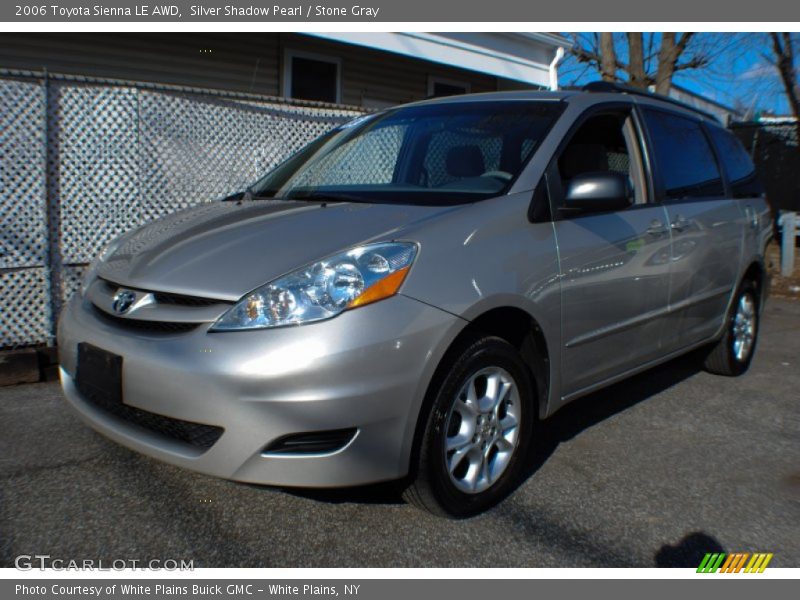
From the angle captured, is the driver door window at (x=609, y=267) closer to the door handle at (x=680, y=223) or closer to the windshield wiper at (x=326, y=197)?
the door handle at (x=680, y=223)

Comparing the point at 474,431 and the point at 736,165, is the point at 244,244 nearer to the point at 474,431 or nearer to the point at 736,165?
the point at 474,431

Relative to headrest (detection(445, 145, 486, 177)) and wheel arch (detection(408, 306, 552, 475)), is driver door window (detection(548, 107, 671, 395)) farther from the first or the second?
headrest (detection(445, 145, 486, 177))

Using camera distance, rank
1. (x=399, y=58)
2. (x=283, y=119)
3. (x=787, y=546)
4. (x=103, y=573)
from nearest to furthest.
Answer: (x=103, y=573), (x=787, y=546), (x=283, y=119), (x=399, y=58)

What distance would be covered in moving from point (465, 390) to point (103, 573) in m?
1.42

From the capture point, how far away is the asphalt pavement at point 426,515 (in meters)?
2.55

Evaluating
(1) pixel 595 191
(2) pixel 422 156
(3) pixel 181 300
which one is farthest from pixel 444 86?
(3) pixel 181 300

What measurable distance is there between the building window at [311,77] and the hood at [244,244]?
275 inches

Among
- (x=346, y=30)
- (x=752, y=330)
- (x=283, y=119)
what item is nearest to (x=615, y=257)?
(x=752, y=330)

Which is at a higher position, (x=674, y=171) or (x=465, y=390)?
(x=674, y=171)

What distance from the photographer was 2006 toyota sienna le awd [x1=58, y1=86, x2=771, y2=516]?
235 centimetres

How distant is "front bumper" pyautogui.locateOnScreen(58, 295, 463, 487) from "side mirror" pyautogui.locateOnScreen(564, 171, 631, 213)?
945mm

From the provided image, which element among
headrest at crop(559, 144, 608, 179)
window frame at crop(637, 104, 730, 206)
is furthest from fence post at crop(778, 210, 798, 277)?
headrest at crop(559, 144, 608, 179)

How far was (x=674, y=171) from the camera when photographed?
13.4 feet

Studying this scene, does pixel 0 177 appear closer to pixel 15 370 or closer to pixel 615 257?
pixel 15 370
